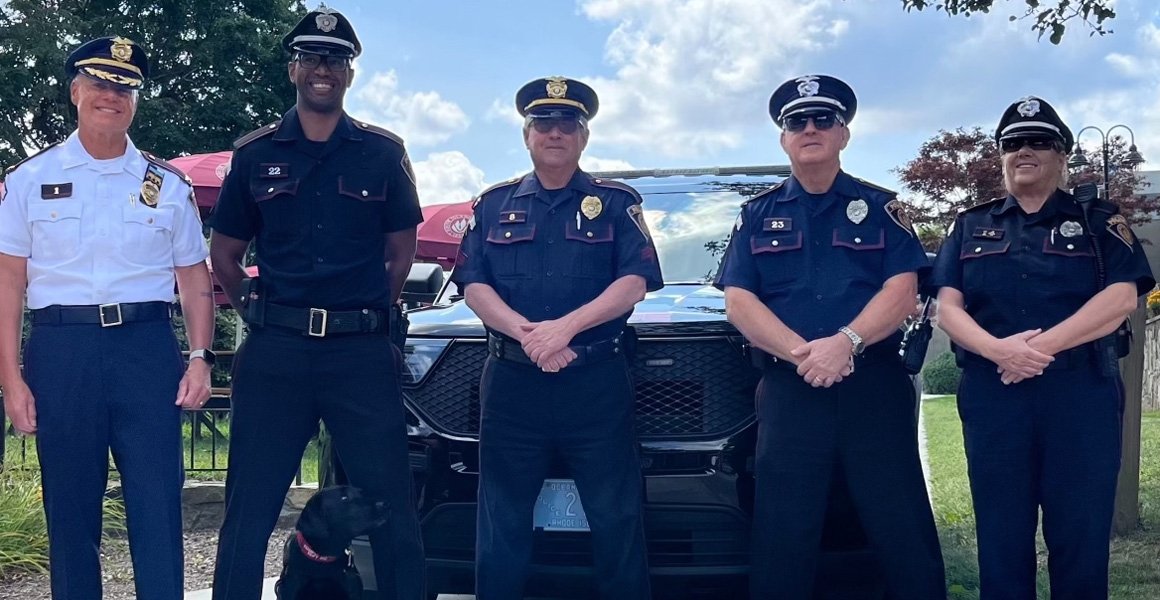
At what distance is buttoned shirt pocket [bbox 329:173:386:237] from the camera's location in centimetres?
343

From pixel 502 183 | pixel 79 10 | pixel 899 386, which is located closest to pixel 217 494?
pixel 502 183

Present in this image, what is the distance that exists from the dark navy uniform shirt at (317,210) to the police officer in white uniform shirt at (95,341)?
27cm

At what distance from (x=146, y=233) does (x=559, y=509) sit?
151 cm

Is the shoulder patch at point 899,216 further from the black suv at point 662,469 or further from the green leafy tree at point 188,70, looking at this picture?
the green leafy tree at point 188,70

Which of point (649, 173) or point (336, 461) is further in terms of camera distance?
point (649, 173)

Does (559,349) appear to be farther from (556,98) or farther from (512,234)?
(556,98)

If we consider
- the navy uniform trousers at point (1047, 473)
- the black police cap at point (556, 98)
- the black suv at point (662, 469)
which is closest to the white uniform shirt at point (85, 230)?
the black suv at point (662, 469)

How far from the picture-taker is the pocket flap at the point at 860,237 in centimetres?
341

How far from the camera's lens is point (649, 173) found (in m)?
5.25

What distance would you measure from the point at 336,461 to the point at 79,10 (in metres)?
21.0

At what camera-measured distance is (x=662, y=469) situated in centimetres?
344

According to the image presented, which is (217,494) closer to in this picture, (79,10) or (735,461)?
(735,461)

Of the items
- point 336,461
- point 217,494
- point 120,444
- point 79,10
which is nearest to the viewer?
point 120,444

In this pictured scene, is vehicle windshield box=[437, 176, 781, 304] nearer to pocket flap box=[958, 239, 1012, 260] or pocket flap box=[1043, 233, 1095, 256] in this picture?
pocket flap box=[958, 239, 1012, 260]
